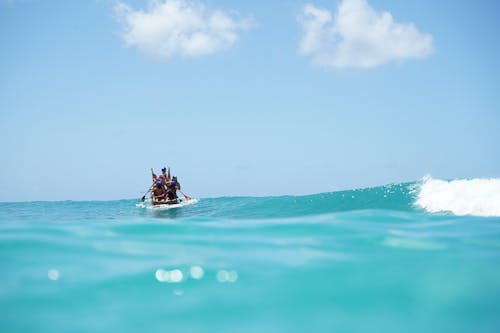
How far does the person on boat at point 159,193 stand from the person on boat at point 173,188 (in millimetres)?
386

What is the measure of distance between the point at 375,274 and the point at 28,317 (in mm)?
5444

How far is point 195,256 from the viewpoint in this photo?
6.46 m

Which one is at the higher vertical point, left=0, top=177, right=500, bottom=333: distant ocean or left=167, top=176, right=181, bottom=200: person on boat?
left=167, top=176, right=181, bottom=200: person on boat

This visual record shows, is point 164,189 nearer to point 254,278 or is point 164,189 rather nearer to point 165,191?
point 165,191

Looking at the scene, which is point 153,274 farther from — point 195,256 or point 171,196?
point 171,196

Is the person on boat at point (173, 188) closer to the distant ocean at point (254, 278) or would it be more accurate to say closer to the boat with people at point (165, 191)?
the boat with people at point (165, 191)

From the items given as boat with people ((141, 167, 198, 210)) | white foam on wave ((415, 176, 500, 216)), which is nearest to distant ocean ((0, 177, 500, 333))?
white foam on wave ((415, 176, 500, 216))

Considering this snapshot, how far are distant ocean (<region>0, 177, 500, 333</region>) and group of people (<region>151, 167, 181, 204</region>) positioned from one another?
696 inches

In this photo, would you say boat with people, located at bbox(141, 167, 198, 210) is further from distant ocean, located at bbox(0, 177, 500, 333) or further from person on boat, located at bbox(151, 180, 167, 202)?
distant ocean, located at bbox(0, 177, 500, 333)

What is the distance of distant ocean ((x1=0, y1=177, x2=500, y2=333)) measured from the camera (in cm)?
498

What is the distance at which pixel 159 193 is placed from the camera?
26.1 m

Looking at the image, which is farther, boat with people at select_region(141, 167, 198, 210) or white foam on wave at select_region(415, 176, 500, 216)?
boat with people at select_region(141, 167, 198, 210)

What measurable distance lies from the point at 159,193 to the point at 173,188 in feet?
3.59

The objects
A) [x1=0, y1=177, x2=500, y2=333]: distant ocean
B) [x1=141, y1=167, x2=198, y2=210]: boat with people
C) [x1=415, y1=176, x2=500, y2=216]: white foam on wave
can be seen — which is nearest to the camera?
[x1=0, y1=177, x2=500, y2=333]: distant ocean
